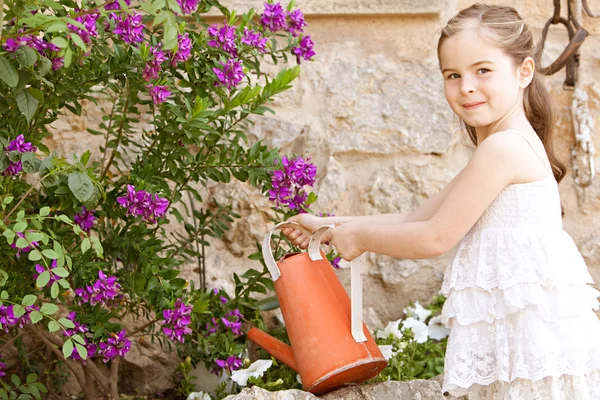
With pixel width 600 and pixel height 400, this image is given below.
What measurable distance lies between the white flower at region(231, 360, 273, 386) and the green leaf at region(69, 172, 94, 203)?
22.3 inches

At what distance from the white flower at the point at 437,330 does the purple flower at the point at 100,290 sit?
937 mm

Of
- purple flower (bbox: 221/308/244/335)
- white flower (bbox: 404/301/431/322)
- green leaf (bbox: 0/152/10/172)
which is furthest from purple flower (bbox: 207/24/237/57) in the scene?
white flower (bbox: 404/301/431/322)

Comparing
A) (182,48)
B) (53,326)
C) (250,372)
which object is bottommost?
(250,372)

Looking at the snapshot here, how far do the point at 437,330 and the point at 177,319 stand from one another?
2.76ft

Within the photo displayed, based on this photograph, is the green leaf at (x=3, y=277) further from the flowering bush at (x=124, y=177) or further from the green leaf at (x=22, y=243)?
the green leaf at (x=22, y=243)

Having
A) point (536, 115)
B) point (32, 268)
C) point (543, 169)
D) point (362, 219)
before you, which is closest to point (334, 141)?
point (362, 219)

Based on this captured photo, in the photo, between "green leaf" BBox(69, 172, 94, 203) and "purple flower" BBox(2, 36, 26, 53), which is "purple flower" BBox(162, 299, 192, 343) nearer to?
"green leaf" BBox(69, 172, 94, 203)

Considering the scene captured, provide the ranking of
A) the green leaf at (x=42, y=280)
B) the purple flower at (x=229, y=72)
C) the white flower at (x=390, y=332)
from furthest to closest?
the white flower at (x=390, y=332) < the purple flower at (x=229, y=72) < the green leaf at (x=42, y=280)

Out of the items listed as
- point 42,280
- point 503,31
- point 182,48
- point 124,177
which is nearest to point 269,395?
point 42,280

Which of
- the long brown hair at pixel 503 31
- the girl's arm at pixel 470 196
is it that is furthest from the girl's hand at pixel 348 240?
the long brown hair at pixel 503 31

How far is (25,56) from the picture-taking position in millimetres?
1191

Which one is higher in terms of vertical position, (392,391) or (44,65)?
(44,65)

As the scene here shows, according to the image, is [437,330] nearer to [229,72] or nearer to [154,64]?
[229,72]

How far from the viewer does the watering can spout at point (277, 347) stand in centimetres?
154
